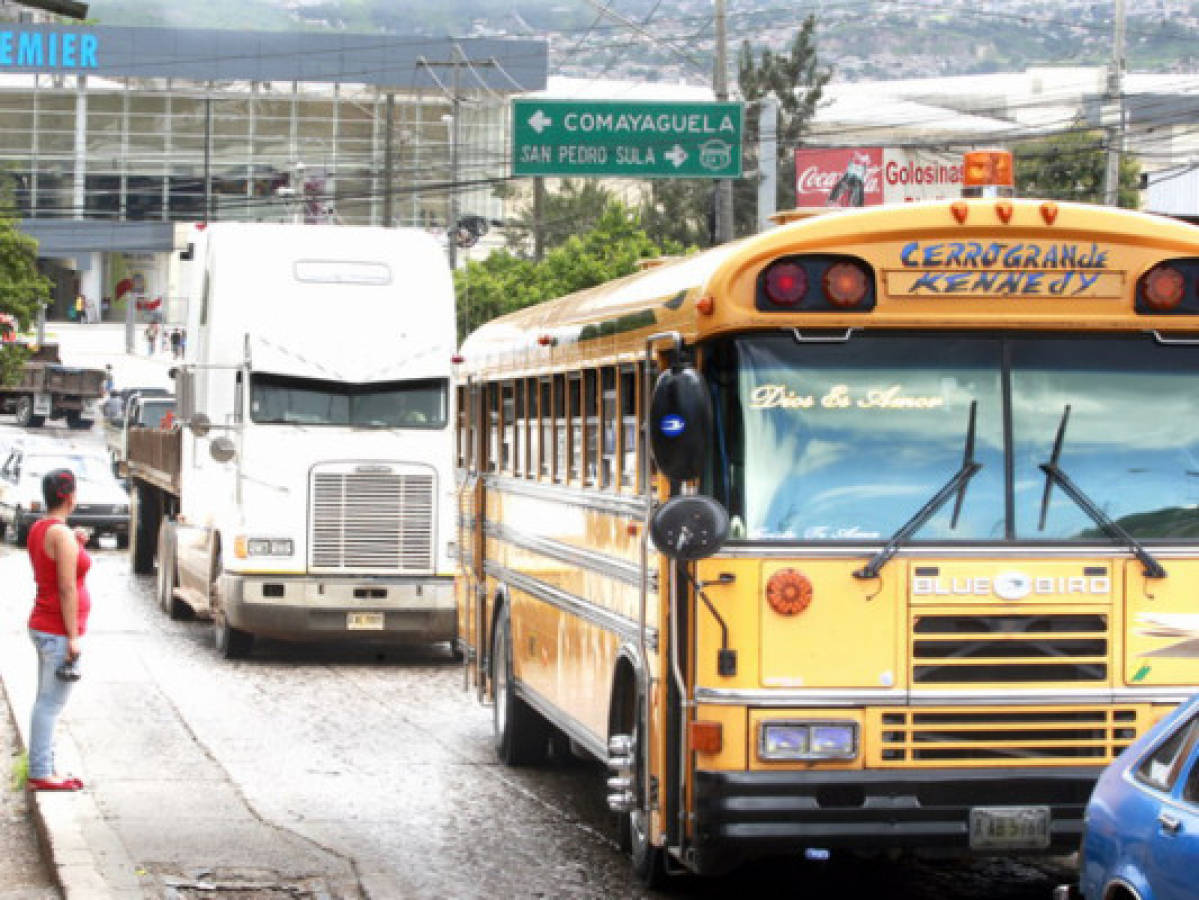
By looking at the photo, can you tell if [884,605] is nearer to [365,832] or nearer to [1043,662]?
[1043,662]

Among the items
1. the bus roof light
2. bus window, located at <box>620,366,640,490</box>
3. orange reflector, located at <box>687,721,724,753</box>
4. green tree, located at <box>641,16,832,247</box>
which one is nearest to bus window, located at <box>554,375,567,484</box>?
bus window, located at <box>620,366,640,490</box>

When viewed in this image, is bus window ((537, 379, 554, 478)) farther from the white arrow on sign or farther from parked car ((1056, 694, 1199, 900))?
the white arrow on sign

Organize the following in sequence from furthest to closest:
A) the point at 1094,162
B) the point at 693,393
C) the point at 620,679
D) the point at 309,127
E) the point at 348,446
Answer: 1. the point at 309,127
2. the point at 1094,162
3. the point at 348,446
4. the point at 620,679
5. the point at 693,393

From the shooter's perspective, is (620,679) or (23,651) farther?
(23,651)

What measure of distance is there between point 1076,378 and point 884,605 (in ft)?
3.93

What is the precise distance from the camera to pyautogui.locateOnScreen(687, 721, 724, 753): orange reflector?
8695 mm

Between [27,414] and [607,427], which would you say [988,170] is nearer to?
[607,427]

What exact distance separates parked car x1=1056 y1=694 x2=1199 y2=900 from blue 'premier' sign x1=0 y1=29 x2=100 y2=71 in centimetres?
10189

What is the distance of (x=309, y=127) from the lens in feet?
353

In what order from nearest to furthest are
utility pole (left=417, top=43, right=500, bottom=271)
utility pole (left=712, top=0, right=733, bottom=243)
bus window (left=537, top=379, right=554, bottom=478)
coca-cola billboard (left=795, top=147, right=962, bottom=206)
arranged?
bus window (left=537, top=379, right=554, bottom=478) < utility pole (left=712, top=0, right=733, bottom=243) < coca-cola billboard (left=795, top=147, right=962, bottom=206) < utility pole (left=417, top=43, right=500, bottom=271)

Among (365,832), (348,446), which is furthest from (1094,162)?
(365,832)

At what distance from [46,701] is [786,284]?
511cm

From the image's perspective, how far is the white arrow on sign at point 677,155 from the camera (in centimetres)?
2850

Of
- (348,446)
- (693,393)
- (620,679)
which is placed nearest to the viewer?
(693,393)
